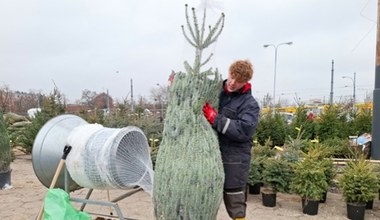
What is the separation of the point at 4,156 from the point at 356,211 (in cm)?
535

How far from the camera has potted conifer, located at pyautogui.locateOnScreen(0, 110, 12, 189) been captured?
5.78 metres

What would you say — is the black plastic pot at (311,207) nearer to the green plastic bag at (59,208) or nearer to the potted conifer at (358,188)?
the potted conifer at (358,188)

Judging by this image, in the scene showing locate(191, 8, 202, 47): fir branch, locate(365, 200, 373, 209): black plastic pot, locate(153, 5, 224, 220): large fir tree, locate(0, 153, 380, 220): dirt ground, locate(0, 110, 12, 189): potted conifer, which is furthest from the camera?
locate(0, 110, 12, 189): potted conifer

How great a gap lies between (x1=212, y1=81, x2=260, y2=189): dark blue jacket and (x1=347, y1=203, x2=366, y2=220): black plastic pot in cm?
238

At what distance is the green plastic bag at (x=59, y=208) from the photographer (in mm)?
2693

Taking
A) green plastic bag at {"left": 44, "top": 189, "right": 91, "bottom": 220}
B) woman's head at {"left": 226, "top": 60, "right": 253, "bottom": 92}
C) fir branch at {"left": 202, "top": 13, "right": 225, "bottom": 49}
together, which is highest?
fir branch at {"left": 202, "top": 13, "right": 225, "bottom": 49}

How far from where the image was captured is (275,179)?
4992mm

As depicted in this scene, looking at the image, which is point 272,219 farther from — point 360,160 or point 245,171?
point 245,171

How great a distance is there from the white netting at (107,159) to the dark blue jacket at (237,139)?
669mm

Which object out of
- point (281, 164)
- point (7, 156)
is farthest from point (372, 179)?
point (7, 156)

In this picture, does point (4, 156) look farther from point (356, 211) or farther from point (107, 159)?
point (356, 211)

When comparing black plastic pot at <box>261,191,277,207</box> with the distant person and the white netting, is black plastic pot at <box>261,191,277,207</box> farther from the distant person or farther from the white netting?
the white netting

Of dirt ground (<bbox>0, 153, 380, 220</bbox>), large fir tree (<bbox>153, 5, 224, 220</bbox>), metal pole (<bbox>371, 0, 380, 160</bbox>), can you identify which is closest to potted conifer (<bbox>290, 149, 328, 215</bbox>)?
dirt ground (<bbox>0, 153, 380, 220</bbox>)

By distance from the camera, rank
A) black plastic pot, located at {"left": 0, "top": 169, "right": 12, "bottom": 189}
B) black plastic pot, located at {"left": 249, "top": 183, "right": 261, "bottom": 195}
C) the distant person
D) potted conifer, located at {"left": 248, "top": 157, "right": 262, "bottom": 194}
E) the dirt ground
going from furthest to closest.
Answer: black plastic pot, located at {"left": 0, "top": 169, "right": 12, "bottom": 189} < black plastic pot, located at {"left": 249, "top": 183, "right": 261, "bottom": 195} < potted conifer, located at {"left": 248, "top": 157, "right": 262, "bottom": 194} < the dirt ground < the distant person
